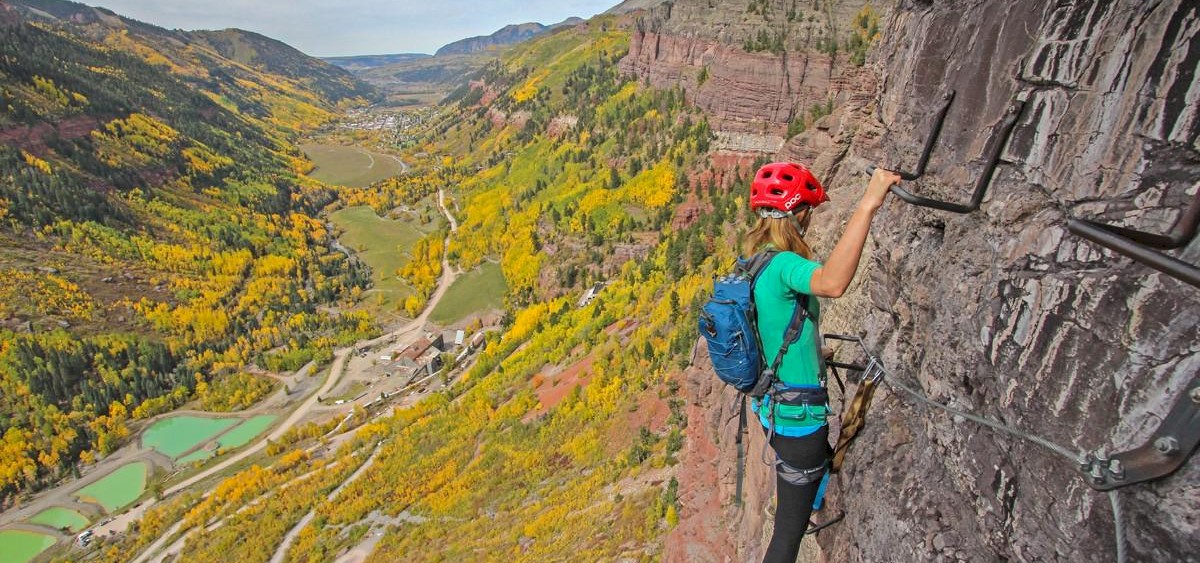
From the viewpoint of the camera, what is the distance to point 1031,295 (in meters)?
3.98

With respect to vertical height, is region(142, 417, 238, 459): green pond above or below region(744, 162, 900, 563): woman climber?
below

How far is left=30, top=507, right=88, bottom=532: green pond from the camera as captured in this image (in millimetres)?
62531

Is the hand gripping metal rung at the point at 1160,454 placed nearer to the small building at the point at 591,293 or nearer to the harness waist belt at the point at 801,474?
the harness waist belt at the point at 801,474

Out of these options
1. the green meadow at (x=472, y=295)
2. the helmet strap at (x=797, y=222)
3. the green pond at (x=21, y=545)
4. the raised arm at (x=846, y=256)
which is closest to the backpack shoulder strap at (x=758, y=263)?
the helmet strap at (x=797, y=222)

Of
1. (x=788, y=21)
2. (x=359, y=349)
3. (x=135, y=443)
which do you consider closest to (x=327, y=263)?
(x=359, y=349)

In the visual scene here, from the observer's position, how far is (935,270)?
5254 millimetres

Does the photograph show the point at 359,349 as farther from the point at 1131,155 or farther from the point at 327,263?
the point at 1131,155

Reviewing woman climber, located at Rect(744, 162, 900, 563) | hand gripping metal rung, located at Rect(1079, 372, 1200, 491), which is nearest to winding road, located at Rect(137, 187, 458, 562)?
woman climber, located at Rect(744, 162, 900, 563)

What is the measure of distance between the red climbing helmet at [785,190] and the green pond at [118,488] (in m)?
83.8

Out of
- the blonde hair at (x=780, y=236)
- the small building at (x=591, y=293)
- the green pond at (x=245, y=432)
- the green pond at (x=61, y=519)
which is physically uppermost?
the blonde hair at (x=780, y=236)

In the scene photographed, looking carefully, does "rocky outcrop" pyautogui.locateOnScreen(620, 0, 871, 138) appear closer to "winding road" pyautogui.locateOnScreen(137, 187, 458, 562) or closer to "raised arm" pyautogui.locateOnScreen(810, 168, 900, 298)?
"raised arm" pyautogui.locateOnScreen(810, 168, 900, 298)

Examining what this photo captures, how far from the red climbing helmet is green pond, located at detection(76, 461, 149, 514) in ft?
275

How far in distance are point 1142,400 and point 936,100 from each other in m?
Result: 3.33

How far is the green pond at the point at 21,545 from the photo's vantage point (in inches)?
2338
